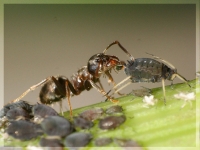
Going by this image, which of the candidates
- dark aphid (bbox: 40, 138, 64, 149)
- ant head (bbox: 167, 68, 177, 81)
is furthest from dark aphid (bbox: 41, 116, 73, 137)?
ant head (bbox: 167, 68, 177, 81)

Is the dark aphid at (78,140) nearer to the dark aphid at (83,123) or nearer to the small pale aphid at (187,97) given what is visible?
the dark aphid at (83,123)


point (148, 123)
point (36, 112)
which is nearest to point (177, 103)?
point (148, 123)

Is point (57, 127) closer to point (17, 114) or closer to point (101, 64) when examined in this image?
point (17, 114)

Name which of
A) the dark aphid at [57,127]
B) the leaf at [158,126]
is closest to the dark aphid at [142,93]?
the leaf at [158,126]

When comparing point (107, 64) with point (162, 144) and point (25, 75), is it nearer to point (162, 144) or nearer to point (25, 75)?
point (162, 144)

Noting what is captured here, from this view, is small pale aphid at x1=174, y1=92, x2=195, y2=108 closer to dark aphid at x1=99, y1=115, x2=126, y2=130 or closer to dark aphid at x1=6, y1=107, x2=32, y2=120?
dark aphid at x1=99, y1=115, x2=126, y2=130

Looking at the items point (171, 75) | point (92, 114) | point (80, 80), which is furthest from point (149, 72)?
point (80, 80)
